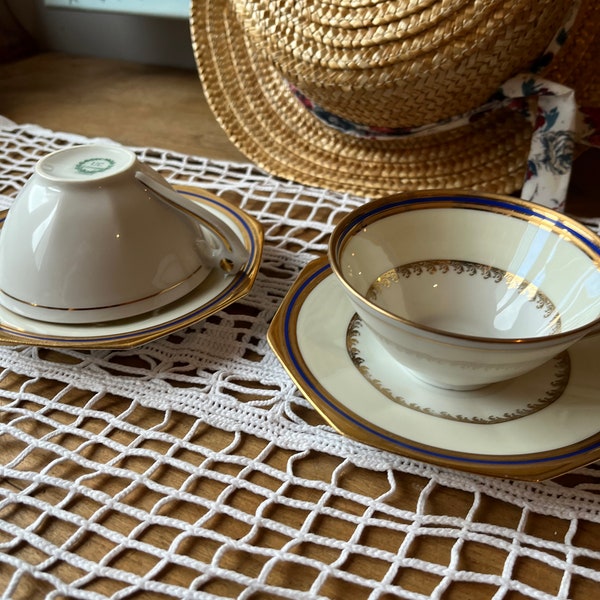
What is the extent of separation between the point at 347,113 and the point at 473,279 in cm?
22

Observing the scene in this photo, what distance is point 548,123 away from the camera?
521 mm

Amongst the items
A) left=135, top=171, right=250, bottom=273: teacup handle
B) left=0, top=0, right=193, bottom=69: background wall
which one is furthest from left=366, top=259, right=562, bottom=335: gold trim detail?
left=0, top=0, right=193, bottom=69: background wall

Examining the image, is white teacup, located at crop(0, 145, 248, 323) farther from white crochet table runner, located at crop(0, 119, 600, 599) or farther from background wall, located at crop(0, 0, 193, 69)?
background wall, located at crop(0, 0, 193, 69)

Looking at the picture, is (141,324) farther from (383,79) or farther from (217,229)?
(383,79)

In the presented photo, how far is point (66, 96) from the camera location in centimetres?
87

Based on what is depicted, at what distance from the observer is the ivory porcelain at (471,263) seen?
366 mm

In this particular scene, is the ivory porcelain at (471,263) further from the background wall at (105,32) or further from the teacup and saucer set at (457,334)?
the background wall at (105,32)

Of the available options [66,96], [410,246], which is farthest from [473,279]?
[66,96]

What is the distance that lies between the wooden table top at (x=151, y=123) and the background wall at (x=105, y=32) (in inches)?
1.4

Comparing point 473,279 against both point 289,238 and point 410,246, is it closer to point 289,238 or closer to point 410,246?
point 410,246

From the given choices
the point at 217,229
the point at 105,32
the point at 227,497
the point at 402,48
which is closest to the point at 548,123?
the point at 402,48

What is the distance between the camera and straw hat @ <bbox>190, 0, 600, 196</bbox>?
0.47 metres

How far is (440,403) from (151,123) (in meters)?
0.59

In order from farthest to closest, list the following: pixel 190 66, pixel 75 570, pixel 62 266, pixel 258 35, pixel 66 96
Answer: pixel 190 66 → pixel 66 96 → pixel 258 35 → pixel 62 266 → pixel 75 570
